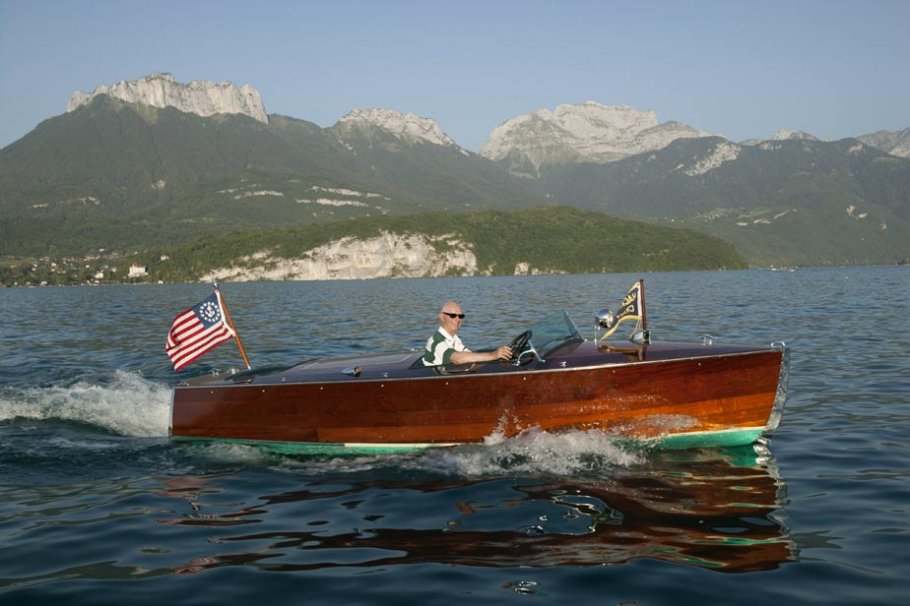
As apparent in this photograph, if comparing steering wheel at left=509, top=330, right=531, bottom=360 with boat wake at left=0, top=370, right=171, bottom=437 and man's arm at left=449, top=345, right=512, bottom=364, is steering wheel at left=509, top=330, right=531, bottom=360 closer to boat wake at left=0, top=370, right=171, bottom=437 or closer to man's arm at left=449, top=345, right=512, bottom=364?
man's arm at left=449, top=345, right=512, bottom=364

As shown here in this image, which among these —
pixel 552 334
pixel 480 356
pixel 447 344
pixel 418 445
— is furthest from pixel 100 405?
pixel 552 334

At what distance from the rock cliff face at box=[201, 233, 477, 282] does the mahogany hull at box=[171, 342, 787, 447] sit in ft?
590

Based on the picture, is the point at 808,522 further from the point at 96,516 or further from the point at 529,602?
the point at 96,516

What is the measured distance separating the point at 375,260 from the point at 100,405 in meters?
180

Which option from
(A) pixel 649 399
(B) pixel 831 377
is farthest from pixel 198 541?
(B) pixel 831 377

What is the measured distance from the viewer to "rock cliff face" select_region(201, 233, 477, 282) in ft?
620

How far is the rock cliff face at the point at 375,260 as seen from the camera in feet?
620

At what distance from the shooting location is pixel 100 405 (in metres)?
15.4

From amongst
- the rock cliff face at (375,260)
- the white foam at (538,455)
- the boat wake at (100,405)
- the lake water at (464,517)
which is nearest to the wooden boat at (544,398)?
the white foam at (538,455)

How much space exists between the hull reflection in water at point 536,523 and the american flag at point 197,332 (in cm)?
308

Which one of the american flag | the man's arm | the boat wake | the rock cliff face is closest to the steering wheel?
the man's arm

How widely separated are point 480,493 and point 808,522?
3486mm

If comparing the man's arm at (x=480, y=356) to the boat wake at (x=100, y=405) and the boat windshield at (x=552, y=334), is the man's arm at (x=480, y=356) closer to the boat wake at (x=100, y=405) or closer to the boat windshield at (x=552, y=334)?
the boat windshield at (x=552, y=334)

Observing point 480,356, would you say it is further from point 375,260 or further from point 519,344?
point 375,260
